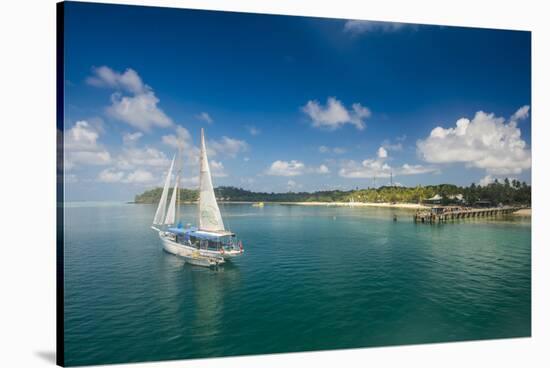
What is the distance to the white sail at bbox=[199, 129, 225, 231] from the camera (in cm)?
1056

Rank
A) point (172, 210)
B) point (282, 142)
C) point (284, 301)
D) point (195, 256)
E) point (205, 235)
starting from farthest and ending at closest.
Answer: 1. point (172, 210)
2. point (195, 256)
3. point (205, 235)
4. point (282, 142)
5. point (284, 301)

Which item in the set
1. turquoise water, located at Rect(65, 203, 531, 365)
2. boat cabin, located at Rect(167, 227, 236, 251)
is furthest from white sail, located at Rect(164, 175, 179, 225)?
turquoise water, located at Rect(65, 203, 531, 365)

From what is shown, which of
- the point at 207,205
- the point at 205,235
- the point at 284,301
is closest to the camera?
the point at 284,301

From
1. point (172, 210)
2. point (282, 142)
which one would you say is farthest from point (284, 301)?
point (172, 210)

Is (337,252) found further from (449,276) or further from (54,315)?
(54,315)

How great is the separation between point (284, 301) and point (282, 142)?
389 cm

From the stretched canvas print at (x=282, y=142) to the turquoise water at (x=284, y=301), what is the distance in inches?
1.4

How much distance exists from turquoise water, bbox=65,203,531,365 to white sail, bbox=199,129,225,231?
127 cm

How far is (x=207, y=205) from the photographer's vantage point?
35.5 ft

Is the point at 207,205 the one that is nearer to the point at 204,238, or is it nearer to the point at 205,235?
the point at 205,235

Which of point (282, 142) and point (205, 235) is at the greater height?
point (282, 142)

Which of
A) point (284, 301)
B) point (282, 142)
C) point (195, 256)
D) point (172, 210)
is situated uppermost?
point (282, 142)

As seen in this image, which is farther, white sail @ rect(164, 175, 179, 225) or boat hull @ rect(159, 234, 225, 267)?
white sail @ rect(164, 175, 179, 225)

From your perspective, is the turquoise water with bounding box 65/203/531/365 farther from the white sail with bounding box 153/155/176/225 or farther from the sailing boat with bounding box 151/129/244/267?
the white sail with bounding box 153/155/176/225
